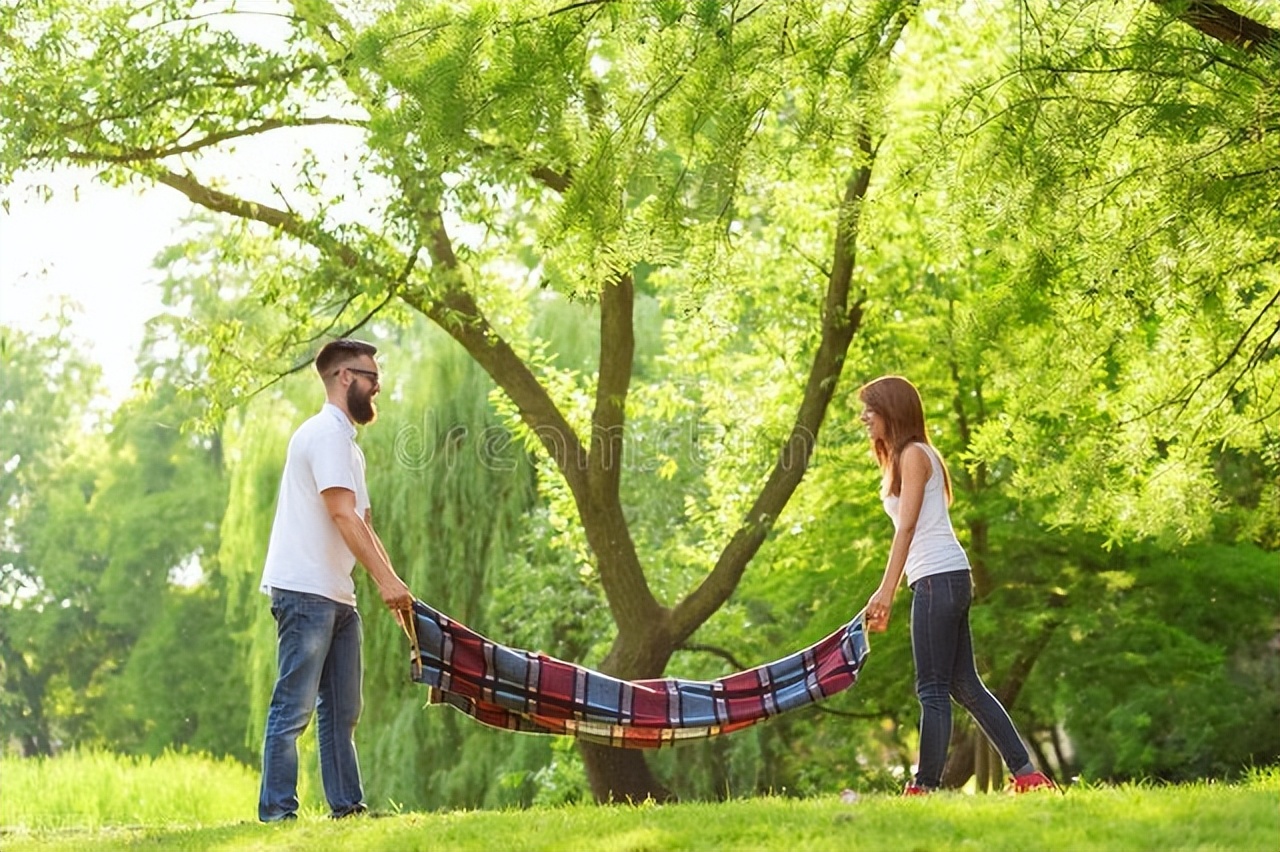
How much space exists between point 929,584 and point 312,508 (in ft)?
7.11

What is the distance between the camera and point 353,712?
6055mm

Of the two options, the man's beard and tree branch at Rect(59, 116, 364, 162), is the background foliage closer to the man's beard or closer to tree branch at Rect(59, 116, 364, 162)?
tree branch at Rect(59, 116, 364, 162)

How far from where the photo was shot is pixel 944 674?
5.86 meters

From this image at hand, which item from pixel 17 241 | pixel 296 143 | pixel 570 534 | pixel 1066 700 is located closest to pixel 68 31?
pixel 296 143

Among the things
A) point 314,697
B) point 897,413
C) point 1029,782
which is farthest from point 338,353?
point 1029,782

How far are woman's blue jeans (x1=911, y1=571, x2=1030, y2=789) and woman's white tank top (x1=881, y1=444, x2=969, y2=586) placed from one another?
1.3 inches

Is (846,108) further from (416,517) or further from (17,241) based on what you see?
(416,517)

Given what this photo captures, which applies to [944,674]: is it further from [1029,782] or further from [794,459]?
[794,459]

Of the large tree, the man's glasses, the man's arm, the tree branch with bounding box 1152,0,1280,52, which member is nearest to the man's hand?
the man's arm

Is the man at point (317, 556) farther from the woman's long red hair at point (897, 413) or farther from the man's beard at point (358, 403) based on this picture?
the woman's long red hair at point (897, 413)

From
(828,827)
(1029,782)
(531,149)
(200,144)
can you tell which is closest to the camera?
(828,827)

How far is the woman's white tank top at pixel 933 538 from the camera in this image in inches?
229

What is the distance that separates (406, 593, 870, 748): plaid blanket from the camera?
646 cm

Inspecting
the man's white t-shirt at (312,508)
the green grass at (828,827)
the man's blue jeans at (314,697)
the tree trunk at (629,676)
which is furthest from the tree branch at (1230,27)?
the tree trunk at (629,676)
